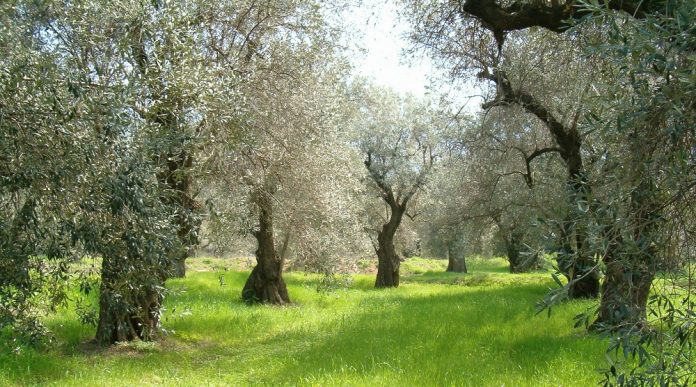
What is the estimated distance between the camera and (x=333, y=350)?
1054cm

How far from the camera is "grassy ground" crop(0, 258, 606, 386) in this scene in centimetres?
818

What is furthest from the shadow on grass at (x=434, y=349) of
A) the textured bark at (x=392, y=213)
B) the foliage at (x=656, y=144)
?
the textured bark at (x=392, y=213)

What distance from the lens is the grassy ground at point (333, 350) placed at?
26.8 feet

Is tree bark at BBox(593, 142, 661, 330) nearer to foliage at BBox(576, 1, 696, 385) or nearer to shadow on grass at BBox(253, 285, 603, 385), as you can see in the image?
foliage at BBox(576, 1, 696, 385)

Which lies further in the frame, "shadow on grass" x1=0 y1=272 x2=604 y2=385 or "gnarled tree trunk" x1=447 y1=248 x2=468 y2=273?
"gnarled tree trunk" x1=447 y1=248 x2=468 y2=273

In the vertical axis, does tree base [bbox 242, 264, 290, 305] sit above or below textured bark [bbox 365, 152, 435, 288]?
below

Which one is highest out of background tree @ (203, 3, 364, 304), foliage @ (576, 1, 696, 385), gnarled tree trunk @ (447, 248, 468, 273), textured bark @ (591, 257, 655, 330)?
background tree @ (203, 3, 364, 304)

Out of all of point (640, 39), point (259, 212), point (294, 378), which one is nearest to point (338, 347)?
point (294, 378)

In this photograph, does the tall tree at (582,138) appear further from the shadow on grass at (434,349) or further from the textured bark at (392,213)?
the textured bark at (392,213)

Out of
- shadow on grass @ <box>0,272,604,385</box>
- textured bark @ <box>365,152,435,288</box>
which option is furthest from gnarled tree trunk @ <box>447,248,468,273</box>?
Result: shadow on grass @ <box>0,272,604,385</box>

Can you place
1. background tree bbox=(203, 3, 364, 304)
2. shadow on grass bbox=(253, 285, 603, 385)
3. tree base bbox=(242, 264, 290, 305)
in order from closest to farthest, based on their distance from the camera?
shadow on grass bbox=(253, 285, 603, 385), background tree bbox=(203, 3, 364, 304), tree base bbox=(242, 264, 290, 305)

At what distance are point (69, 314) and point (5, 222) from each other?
8944 mm

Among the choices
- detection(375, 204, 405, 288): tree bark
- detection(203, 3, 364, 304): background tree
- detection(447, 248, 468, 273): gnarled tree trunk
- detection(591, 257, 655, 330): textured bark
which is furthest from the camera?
detection(447, 248, 468, 273): gnarled tree trunk

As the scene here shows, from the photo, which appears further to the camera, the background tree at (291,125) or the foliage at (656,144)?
the background tree at (291,125)
